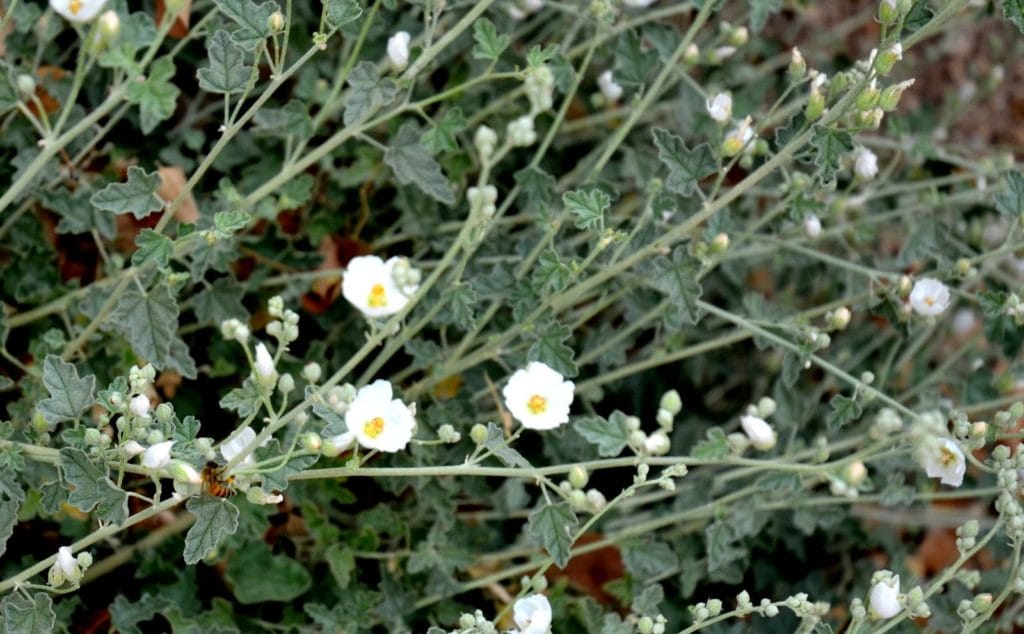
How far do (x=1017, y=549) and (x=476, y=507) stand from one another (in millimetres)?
1087

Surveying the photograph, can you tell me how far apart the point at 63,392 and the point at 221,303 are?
1.58ft

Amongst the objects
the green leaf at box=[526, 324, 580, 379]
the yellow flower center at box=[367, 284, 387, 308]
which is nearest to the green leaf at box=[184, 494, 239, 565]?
the yellow flower center at box=[367, 284, 387, 308]

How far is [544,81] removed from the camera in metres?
1.59

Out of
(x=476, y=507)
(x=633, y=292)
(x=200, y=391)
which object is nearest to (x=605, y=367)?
(x=633, y=292)

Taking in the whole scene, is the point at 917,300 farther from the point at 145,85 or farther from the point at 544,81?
the point at 145,85

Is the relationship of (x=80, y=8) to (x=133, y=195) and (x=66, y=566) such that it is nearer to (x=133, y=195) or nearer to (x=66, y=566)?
(x=133, y=195)

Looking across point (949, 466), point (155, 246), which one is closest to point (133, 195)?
point (155, 246)

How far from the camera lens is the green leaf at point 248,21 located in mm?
1593

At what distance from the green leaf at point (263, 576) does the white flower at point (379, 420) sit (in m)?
0.65

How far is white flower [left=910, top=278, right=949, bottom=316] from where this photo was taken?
1.96m

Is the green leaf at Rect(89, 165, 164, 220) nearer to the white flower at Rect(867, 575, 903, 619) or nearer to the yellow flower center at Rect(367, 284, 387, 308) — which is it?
the yellow flower center at Rect(367, 284, 387, 308)

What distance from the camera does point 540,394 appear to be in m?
1.71

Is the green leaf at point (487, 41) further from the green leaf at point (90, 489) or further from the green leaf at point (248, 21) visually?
the green leaf at point (90, 489)

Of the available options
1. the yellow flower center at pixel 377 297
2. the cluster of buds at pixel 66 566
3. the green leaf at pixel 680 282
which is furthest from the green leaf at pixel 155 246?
the green leaf at pixel 680 282
